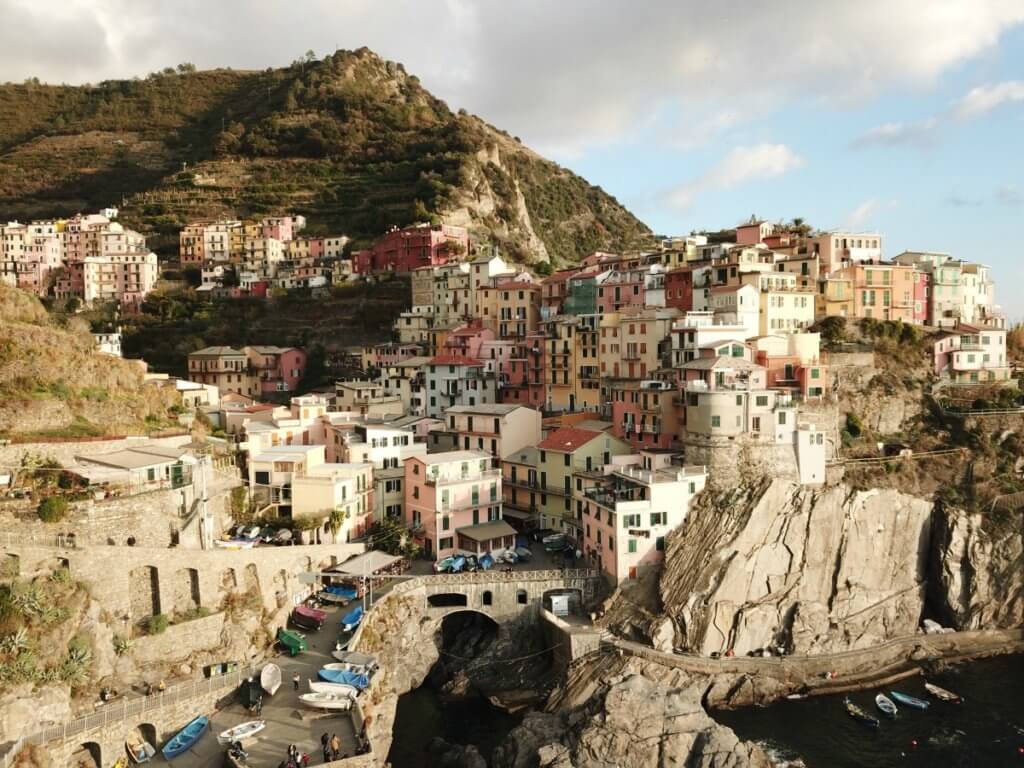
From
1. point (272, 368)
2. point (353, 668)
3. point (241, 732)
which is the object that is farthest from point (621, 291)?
point (241, 732)

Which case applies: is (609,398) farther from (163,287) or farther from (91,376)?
(163,287)

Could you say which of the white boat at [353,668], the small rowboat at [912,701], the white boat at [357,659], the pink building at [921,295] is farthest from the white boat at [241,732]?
the pink building at [921,295]

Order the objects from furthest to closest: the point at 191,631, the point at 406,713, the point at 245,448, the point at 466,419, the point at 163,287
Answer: the point at 163,287 → the point at 466,419 → the point at 245,448 → the point at 406,713 → the point at 191,631

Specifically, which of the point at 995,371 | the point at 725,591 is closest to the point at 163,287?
the point at 725,591

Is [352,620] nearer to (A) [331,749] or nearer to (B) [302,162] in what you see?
(A) [331,749]

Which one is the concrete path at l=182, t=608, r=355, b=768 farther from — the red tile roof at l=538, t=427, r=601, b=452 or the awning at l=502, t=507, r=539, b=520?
the red tile roof at l=538, t=427, r=601, b=452

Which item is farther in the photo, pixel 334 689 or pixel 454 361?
pixel 454 361

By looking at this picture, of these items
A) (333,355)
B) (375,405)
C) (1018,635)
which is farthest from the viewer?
(333,355)

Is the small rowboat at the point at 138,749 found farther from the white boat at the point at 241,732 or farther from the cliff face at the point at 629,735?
the cliff face at the point at 629,735
